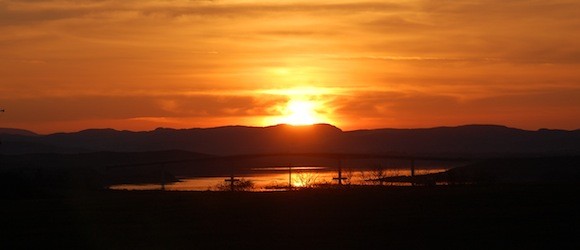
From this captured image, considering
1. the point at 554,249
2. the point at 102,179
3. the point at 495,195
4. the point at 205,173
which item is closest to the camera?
the point at 554,249

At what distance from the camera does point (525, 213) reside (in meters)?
27.4

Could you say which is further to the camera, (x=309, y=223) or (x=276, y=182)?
(x=276, y=182)

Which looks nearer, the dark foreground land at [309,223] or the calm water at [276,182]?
the dark foreground land at [309,223]

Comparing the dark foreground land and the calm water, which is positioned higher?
the calm water

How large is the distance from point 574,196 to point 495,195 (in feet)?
9.92

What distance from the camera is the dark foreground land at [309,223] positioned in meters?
21.6

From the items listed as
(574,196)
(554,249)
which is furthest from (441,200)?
(554,249)

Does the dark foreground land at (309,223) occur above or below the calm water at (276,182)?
below

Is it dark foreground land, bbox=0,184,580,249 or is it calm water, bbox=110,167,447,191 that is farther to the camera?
calm water, bbox=110,167,447,191

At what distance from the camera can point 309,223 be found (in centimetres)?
2573

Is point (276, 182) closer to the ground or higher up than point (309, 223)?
higher up

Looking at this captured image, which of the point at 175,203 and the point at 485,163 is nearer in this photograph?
the point at 175,203

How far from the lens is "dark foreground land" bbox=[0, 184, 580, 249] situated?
21.6 meters

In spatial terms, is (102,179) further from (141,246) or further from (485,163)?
(141,246)
